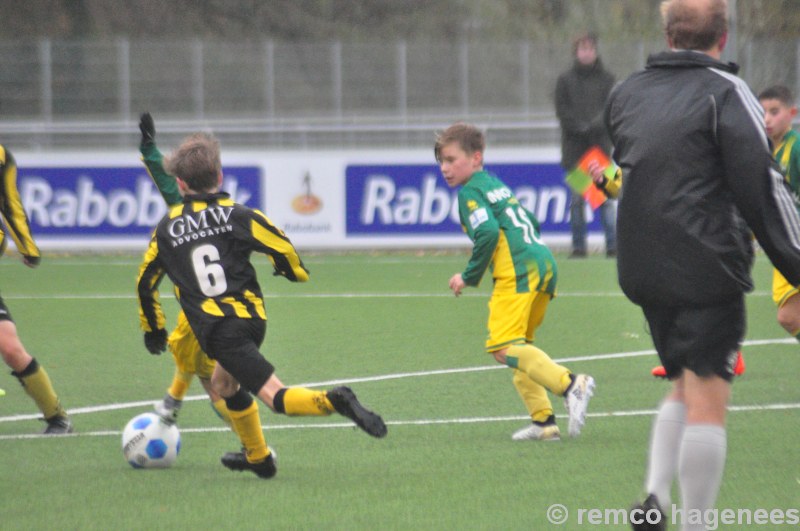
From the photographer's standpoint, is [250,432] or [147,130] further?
[147,130]

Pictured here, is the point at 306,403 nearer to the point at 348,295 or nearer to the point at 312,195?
the point at 348,295

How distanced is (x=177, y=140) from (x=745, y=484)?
14866mm

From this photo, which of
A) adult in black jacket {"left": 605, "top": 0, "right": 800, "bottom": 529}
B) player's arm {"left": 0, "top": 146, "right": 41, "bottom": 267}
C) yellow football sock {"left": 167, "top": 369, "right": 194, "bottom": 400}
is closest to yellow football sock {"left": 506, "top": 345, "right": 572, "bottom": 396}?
yellow football sock {"left": 167, "top": 369, "right": 194, "bottom": 400}

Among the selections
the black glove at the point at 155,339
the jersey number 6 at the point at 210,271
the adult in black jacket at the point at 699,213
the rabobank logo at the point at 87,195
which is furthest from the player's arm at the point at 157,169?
the rabobank logo at the point at 87,195

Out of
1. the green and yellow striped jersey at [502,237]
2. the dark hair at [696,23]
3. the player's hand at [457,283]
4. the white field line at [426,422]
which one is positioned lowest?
the white field line at [426,422]

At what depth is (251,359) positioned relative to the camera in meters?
5.73

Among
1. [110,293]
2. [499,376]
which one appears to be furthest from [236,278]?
[110,293]

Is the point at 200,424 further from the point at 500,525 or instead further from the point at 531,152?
the point at 531,152

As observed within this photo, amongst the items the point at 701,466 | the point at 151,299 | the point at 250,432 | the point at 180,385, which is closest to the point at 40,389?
the point at 180,385

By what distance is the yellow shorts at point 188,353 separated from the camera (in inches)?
254

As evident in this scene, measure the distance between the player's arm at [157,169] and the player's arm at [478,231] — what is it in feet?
4.42

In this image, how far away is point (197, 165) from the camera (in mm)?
5816

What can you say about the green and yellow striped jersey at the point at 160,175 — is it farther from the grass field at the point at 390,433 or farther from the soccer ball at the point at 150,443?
the grass field at the point at 390,433

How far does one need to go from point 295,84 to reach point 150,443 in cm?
1558
